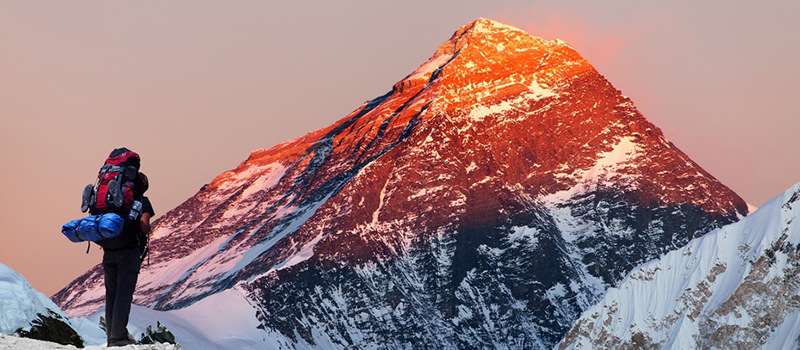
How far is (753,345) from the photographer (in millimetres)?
153375

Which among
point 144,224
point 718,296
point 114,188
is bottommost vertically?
point 144,224

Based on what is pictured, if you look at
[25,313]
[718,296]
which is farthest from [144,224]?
[718,296]

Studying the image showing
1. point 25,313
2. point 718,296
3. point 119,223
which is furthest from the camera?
point 718,296

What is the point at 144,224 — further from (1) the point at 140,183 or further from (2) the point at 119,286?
(2) the point at 119,286

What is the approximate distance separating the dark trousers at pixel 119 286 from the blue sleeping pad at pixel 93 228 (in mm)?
1022

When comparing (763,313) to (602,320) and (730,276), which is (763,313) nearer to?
(730,276)

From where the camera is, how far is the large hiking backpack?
22.4 meters

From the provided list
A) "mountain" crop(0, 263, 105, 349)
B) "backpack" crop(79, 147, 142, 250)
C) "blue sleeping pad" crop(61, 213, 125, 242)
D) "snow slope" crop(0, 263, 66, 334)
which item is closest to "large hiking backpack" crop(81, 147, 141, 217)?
"backpack" crop(79, 147, 142, 250)

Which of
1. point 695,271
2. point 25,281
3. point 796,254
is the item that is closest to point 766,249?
point 796,254

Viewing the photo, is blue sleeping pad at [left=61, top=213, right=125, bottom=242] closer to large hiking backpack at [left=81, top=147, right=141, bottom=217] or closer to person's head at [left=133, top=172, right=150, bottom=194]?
large hiking backpack at [left=81, top=147, right=141, bottom=217]

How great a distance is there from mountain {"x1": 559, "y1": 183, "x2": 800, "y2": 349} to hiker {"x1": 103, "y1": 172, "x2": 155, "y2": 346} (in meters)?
128

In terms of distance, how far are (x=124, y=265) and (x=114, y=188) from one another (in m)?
1.58

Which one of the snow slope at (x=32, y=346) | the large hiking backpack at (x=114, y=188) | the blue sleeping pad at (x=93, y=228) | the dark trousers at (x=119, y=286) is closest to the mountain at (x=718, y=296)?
the dark trousers at (x=119, y=286)

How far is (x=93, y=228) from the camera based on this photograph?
2178 cm
